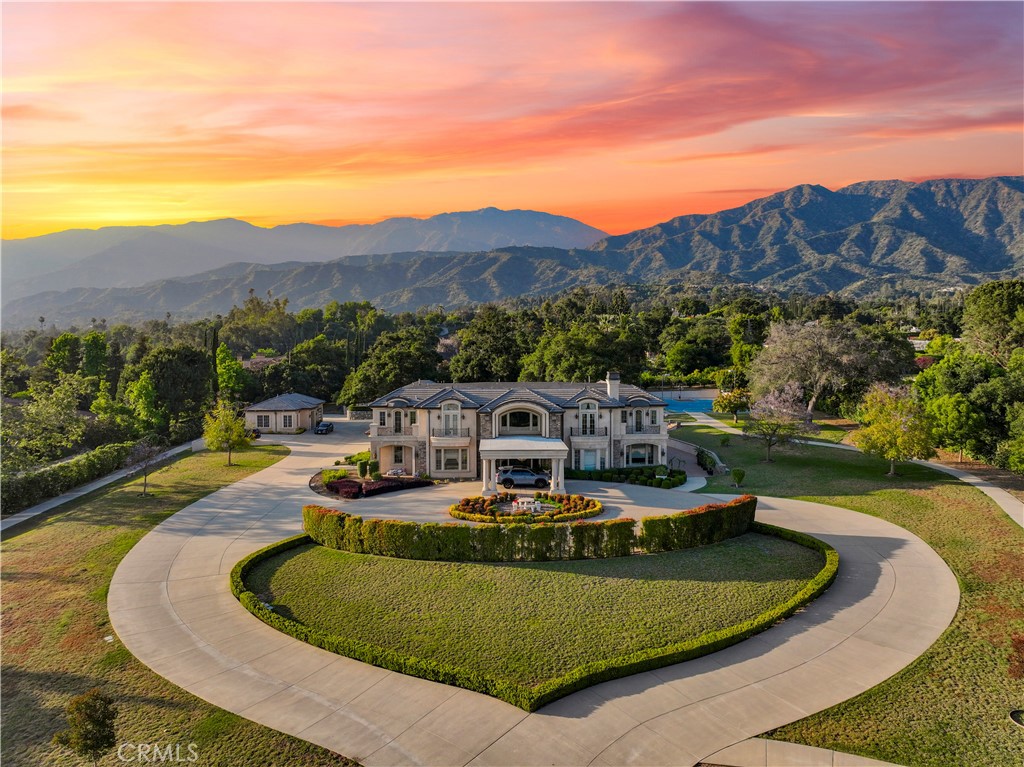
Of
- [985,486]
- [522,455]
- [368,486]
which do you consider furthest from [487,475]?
[985,486]

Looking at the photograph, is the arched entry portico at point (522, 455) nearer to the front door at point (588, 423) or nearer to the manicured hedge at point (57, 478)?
the front door at point (588, 423)

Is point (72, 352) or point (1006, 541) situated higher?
point (72, 352)

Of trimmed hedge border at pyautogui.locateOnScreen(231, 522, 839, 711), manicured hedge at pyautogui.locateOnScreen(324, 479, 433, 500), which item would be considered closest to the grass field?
trimmed hedge border at pyautogui.locateOnScreen(231, 522, 839, 711)

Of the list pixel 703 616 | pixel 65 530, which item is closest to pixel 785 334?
pixel 703 616

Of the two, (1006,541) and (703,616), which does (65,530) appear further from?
(1006,541)

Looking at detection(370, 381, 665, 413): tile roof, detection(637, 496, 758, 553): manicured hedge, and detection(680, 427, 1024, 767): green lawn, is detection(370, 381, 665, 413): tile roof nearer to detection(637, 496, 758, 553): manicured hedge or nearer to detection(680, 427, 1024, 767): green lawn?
detection(680, 427, 1024, 767): green lawn

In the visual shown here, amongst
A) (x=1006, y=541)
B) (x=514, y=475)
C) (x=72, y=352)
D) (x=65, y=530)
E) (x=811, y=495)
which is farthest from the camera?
(x=72, y=352)

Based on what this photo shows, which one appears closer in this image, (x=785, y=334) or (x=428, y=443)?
(x=428, y=443)

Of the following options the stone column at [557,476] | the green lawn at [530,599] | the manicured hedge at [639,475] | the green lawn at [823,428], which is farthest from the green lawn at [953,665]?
the green lawn at [823,428]
